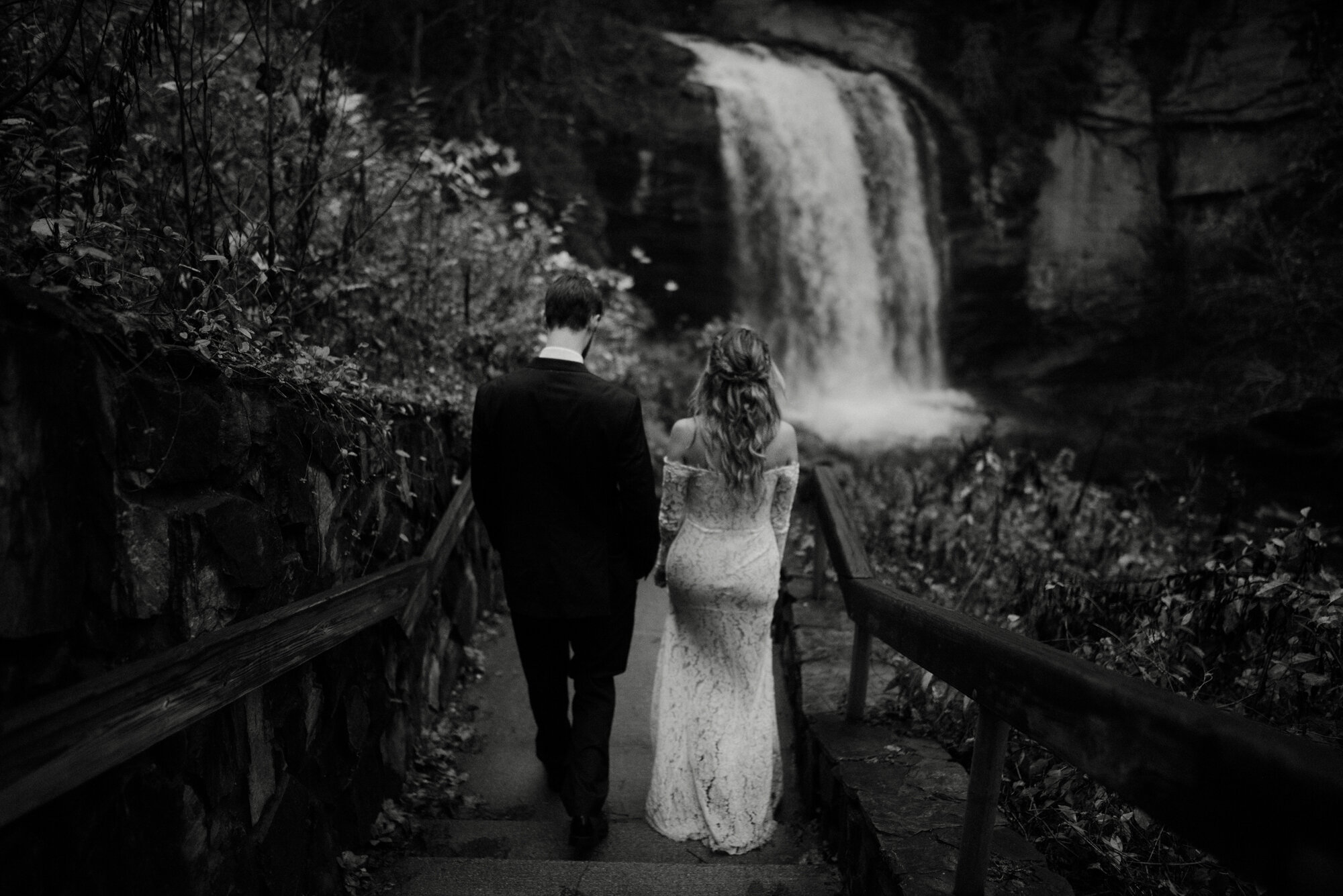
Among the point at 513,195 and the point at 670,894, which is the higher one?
the point at 513,195

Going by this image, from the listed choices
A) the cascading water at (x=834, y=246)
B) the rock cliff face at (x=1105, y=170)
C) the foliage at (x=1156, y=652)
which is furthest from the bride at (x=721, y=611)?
the rock cliff face at (x=1105, y=170)

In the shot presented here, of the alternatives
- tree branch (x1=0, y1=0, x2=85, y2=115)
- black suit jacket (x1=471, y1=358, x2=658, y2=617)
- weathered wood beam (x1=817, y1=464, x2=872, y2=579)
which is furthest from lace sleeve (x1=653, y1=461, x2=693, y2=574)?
tree branch (x1=0, y1=0, x2=85, y2=115)

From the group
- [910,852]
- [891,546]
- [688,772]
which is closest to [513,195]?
[891,546]

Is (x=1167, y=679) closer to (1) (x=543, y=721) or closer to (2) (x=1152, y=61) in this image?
(1) (x=543, y=721)

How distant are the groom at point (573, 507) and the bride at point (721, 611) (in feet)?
0.61

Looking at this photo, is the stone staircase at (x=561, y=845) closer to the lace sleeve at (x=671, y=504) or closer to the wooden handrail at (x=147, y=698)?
the wooden handrail at (x=147, y=698)

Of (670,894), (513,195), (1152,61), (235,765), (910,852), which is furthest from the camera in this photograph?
(1152,61)

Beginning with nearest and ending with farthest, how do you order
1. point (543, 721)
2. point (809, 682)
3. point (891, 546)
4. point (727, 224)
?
point (543, 721), point (809, 682), point (891, 546), point (727, 224)

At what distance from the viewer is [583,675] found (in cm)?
339

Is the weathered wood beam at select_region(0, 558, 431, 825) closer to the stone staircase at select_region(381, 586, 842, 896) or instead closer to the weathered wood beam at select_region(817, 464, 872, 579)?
the stone staircase at select_region(381, 586, 842, 896)

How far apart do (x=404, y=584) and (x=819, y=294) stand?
501 inches

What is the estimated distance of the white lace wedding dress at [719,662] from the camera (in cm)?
341

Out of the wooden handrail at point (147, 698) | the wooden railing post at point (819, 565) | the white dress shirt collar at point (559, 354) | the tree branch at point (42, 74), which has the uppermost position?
the tree branch at point (42, 74)

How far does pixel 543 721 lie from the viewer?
3568mm
